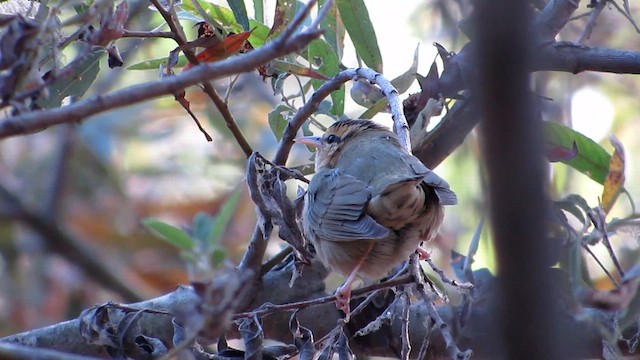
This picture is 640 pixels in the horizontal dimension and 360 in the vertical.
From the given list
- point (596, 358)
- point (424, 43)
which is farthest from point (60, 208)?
point (596, 358)

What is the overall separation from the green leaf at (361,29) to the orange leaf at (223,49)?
679 millimetres

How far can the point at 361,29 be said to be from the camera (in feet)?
11.1

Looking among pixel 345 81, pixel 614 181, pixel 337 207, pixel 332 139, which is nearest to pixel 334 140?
pixel 332 139

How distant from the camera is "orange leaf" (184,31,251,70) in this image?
2.80 metres

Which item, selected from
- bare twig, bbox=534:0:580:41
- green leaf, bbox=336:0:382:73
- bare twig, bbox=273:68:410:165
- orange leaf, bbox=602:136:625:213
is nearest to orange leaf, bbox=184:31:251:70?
bare twig, bbox=273:68:410:165

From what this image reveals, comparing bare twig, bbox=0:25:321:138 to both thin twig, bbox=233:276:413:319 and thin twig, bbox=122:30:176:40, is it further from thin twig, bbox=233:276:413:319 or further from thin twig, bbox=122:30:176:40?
thin twig, bbox=122:30:176:40

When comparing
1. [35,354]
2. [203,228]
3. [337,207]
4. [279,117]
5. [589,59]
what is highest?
[589,59]

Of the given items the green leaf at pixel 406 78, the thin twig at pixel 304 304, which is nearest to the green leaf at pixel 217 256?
the green leaf at pixel 406 78

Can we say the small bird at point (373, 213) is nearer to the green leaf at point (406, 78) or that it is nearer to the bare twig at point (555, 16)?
the green leaf at point (406, 78)

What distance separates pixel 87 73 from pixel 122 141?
3.56 meters

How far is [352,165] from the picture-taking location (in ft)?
11.2

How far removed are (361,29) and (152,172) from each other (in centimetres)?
333

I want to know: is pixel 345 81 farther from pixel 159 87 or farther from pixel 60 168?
pixel 60 168

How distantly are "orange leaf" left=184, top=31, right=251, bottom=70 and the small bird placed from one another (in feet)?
2.05
